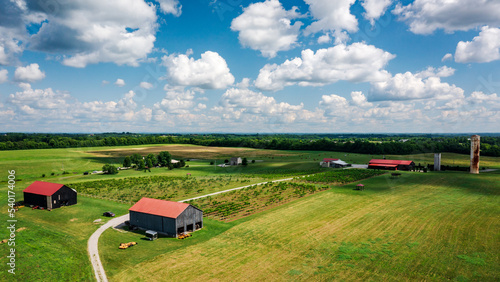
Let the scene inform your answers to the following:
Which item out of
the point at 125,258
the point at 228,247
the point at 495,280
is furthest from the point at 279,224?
the point at 495,280

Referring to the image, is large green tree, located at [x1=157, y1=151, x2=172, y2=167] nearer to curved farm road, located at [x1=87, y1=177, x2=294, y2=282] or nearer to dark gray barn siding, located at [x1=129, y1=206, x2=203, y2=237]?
curved farm road, located at [x1=87, y1=177, x2=294, y2=282]

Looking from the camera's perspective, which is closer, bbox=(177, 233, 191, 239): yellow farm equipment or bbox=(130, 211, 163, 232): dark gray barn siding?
bbox=(177, 233, 191, 239): yellow farm equipment

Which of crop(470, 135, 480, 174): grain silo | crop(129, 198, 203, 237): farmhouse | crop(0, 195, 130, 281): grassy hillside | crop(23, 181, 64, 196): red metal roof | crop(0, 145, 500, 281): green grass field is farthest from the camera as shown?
crop(470, 135, 480, 174): grain silo

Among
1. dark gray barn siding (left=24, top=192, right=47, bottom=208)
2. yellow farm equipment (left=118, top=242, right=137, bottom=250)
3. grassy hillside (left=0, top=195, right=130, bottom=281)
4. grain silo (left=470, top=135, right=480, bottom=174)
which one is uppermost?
grain silo (left=470, top=135, right=480, bottom=174)

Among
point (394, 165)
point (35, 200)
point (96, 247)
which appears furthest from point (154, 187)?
point (394, 165)

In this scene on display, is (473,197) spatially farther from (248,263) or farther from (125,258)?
(125,258)

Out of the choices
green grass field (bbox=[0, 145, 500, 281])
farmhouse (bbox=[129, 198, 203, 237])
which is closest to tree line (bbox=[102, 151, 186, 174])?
green grass field (bbox=[0, 145, 500, 281])

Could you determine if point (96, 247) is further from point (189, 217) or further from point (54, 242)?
point (189, 217)

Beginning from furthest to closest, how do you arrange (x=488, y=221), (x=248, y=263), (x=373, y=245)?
1. (x=488, y=221)
2. (x=373, y=245)
3. (x=248, y=263)
